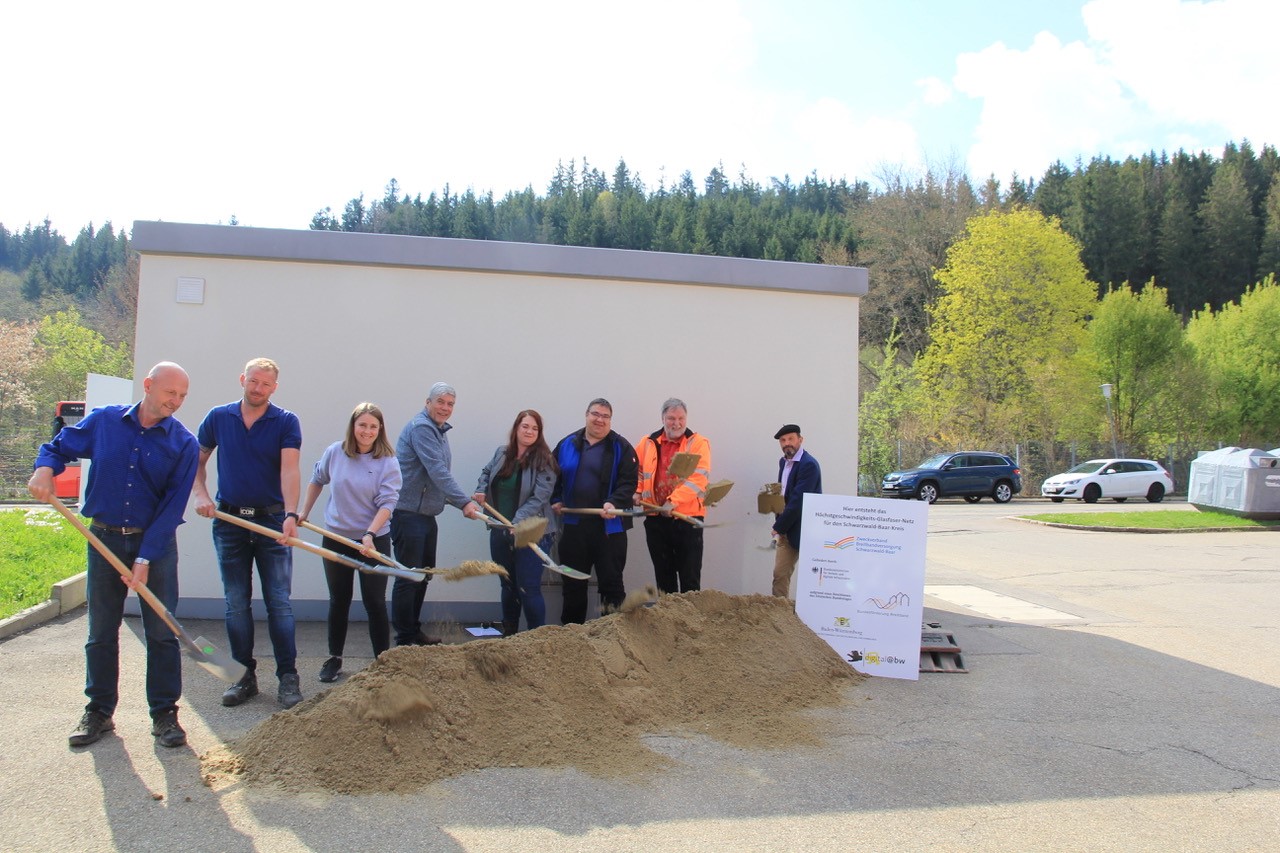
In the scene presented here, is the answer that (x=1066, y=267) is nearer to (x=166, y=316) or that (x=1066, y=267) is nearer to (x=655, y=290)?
(x=655, y=290)

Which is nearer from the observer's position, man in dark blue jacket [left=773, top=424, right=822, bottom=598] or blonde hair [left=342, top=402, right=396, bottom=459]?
blonde hair [left=342, top=402, right=396, bottom=459]

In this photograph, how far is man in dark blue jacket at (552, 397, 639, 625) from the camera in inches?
248

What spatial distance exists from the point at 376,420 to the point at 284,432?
0.58 m

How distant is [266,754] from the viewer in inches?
156

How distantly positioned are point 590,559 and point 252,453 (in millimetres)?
2389

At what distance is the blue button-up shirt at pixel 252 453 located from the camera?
16.4 feet

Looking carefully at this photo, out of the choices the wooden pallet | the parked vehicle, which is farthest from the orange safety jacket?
the parked vehicle

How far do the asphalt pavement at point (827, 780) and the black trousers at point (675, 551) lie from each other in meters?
1.44

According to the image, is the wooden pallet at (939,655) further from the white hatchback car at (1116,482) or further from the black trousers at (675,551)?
the white hatchback car at (1116,482)

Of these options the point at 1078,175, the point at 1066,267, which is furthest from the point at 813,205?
the point at 1066,267

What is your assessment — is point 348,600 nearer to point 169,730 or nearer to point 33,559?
point 169,730

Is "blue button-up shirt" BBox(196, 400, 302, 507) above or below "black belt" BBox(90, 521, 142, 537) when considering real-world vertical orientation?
above

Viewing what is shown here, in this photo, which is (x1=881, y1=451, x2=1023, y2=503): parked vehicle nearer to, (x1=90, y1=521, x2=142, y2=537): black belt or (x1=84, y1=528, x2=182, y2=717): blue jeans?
(x1=84, y1=528, x2=182, y2=717): blue jeans

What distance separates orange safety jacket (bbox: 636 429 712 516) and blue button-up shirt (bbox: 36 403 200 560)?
3159 mm
